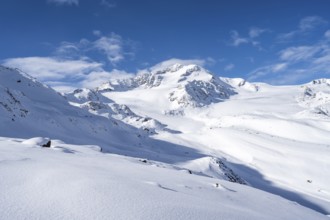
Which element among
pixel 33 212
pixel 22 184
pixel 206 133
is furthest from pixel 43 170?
pixel 206 133

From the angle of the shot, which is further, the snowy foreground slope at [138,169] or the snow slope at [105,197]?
the snowy foreground slope at [138,169]

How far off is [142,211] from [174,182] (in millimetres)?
5183

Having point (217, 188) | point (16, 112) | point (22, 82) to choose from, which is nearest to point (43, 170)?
point (217, 188)

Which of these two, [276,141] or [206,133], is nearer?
[276,141]

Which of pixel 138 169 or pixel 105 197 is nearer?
pixel 105 197

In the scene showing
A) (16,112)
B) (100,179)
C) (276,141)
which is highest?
(276,141)

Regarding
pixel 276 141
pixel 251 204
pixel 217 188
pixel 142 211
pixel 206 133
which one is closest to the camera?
pixel 142 211

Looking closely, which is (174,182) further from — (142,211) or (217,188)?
(142,211)

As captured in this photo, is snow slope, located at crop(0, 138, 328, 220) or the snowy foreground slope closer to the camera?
snow slope, located at crop(0, 138, 328, 220)

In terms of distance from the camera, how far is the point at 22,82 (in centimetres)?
7988

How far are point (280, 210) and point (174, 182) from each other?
3961mm

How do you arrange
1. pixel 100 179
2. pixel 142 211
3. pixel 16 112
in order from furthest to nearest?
pixel 16 112
pixel 100 179
pixel 142 211

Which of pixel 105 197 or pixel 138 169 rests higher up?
pixel 138 169

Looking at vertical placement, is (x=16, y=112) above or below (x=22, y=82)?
below
